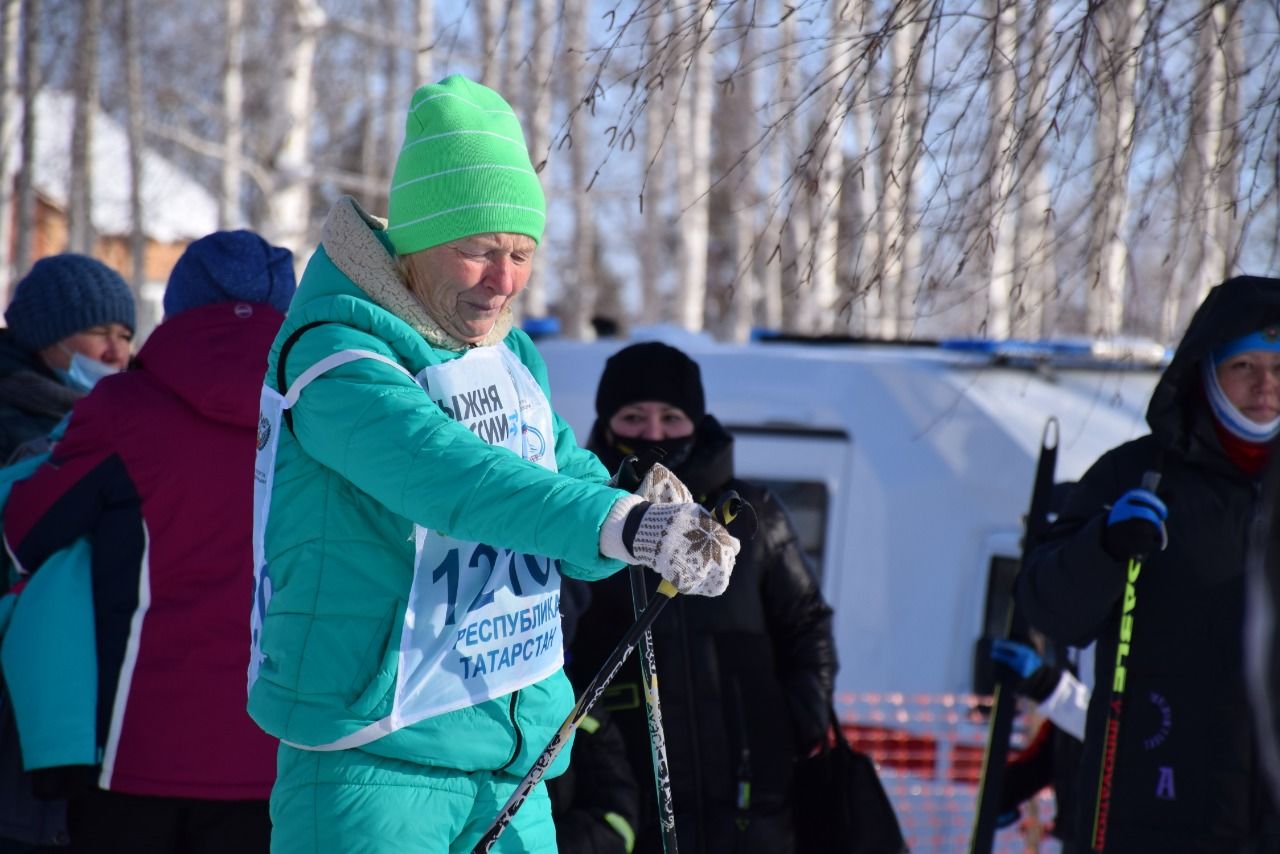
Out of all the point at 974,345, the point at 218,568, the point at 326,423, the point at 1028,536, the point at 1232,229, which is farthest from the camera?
the point at 974,345

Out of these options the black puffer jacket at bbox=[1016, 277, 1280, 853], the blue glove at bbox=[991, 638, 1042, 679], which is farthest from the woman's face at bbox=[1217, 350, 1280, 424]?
the blue glove at bbox=[991, 638, 1042, 679]

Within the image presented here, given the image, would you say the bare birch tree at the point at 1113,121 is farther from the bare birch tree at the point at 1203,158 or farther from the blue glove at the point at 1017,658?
the blue glove at the point at 1017,658

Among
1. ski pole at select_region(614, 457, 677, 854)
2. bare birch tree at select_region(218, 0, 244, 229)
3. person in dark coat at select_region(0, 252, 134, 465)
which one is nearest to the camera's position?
ski pole at select_region(614, 457, 677, 854)

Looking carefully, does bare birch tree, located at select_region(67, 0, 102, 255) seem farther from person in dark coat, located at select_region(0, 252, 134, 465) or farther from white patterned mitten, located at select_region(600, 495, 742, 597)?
white patterned mitten, located at select_region(600, 495, 742, 597)

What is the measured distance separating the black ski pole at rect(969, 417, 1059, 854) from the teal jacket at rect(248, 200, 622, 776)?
6.42ft

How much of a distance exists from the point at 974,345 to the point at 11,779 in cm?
456

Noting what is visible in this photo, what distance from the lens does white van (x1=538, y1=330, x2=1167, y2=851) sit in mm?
6234

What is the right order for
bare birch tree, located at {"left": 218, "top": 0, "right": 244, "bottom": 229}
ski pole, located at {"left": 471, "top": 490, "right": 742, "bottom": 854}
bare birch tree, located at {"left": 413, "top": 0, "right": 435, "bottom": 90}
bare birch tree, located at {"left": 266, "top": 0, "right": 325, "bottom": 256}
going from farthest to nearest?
bare birch tree, located at {"left": 218, "top": 0, "right": 244, "bottom": 229} → bare birch tree, located at {"left": 413, "top": 0, "right": 435, "bottom": 90} → bare birch tree, located at {"left": 266, "top": 0, "right": 325, "bottom": 256} → ski pole, located at {"left": 471, "top": 490, "right": 742, "bottom": 854}

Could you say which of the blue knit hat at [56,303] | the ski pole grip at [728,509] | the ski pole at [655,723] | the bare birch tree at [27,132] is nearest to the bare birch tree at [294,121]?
the bare birch tree at [27,132]

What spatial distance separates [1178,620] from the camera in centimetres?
338

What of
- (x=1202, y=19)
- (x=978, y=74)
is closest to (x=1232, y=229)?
(x=1202, y=19)

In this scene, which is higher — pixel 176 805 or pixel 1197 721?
pixel 1197 721

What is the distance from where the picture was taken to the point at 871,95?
330 cm

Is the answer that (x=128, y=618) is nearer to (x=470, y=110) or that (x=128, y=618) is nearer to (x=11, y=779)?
(x=11, y=779)
